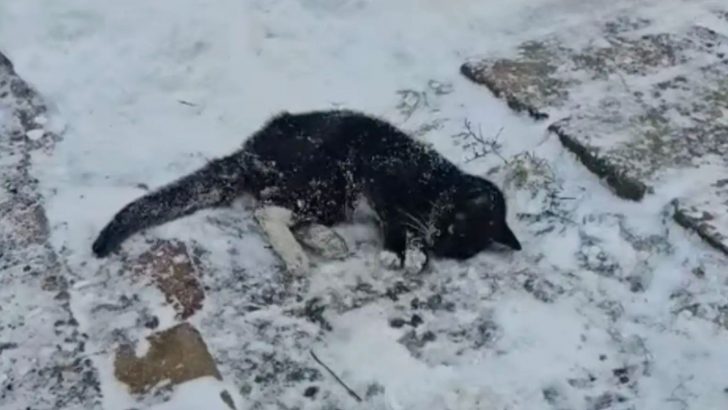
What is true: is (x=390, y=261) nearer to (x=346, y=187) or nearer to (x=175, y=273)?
(x=346, y=187)

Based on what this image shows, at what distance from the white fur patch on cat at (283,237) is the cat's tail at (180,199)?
14 cm

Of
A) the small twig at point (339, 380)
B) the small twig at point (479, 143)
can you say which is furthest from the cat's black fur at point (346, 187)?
the small twig at point (339, 380)

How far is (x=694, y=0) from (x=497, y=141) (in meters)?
1.33

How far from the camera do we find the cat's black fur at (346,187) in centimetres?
308

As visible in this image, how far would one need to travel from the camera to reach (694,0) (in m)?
4.34

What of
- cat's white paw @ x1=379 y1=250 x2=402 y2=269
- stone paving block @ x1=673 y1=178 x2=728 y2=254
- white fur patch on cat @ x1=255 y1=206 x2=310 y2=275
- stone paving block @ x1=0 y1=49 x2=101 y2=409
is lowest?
stone paving block @ x1=0 y1=49 x2=101 y2=409

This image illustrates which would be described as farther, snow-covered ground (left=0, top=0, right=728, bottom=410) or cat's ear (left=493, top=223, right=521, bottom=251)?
cat's ear (left=493, top=223, right=521, bottom=251)

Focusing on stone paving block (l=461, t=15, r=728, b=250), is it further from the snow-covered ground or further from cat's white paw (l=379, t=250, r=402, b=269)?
cat's white paw (l=379, t=250, r=402, b=269)

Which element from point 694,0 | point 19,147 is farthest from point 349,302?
point 694,0

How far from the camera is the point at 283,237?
3.10m

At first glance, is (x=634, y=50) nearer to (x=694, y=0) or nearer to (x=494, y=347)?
(x=694, y=0)

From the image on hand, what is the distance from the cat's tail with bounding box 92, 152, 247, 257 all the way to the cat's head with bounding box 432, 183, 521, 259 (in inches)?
26.0

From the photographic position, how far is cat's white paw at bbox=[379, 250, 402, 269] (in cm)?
306

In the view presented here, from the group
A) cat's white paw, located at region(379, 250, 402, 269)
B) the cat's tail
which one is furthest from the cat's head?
the cat's tail
